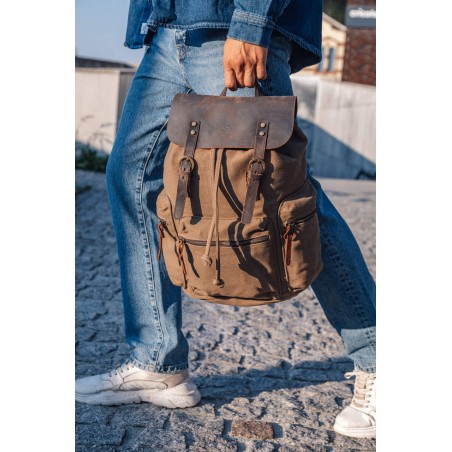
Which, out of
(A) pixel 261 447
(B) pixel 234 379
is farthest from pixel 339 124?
(A) pixel 261 447

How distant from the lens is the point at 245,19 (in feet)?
6.62

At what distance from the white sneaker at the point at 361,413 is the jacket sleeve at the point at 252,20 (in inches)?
46.9

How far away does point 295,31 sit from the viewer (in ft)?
7.27

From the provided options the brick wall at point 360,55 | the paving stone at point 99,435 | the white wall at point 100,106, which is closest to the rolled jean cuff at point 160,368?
the paving stone at point 99,435

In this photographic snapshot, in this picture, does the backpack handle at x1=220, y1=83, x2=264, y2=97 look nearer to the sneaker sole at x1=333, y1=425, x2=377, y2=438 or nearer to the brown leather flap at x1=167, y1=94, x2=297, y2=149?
the brown leather flap at x1=167, y1=94, x2=297, y2=149

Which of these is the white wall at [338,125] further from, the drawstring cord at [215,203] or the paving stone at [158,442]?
the drawstring cord at [215,203]

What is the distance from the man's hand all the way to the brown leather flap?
49 millimetres

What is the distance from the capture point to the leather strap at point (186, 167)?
209 centimetres

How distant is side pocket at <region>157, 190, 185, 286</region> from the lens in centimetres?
221

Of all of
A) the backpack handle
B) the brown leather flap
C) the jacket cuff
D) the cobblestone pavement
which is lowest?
the cobblestone pavement

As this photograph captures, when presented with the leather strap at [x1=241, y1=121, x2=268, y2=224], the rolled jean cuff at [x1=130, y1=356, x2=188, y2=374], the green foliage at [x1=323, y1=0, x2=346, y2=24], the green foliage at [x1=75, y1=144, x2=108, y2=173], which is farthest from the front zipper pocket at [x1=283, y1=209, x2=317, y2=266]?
the green foliage at [x1=323, y1=0, x2=346, y2=24]
